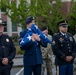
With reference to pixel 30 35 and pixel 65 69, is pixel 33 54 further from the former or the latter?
pixel 65 69

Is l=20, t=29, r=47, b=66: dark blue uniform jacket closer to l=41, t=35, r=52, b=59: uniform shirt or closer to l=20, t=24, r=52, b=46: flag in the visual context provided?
l=20, t=24, r=52, b=46: flag

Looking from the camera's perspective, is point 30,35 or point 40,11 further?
point 40,11

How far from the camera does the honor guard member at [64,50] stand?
741cm

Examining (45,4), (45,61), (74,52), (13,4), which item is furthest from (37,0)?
(74,52)

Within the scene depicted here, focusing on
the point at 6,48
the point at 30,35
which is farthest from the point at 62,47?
the point at 6,48

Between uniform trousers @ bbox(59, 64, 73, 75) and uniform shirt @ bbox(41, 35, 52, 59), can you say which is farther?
uniform shirt @ bbox(41, 35, 52, 59)

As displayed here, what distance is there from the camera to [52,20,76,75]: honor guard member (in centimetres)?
741

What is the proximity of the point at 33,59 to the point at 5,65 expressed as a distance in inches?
26.7

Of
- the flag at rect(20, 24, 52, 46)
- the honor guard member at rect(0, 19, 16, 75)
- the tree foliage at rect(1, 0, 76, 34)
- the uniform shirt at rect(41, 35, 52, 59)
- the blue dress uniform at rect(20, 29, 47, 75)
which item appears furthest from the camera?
the tree foliage at rect(1, 0, 76, 34)

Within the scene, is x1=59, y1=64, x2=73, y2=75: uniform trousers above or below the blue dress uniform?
below

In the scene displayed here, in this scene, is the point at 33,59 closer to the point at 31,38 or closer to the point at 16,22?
the point at 31,38

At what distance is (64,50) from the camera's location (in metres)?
7.43

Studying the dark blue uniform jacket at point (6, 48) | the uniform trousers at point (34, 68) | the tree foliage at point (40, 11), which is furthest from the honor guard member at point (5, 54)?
the tree foliage at point (40, 11)

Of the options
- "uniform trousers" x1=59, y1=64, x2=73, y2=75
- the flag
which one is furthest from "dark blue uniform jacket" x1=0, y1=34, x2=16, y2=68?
"uniform trousers" x1=59, y1=64, x2=73, y2=75
